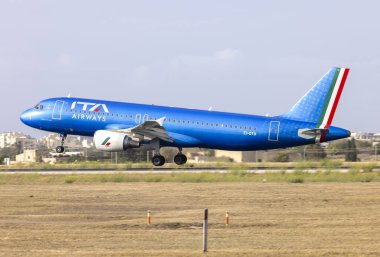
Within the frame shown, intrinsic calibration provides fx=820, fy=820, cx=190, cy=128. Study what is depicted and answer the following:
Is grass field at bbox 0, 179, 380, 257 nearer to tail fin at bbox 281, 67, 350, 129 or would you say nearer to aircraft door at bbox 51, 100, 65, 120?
tail fin at bbox 281, 67, 350, 129

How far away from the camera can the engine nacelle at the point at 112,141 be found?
50562 mm

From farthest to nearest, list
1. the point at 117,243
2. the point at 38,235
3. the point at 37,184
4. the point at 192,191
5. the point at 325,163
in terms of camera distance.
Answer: the point at 325,163 → the point at 37,184 → the point at 192,191 → the point at 38,235 → the point at 117,243

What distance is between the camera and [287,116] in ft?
172

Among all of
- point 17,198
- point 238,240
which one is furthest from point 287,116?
point 238,240

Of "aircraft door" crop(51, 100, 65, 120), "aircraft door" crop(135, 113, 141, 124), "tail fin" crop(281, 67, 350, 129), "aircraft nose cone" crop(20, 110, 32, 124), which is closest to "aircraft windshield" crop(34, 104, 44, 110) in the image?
"aircraft nose cone" crop(20, 110, 32, 124)

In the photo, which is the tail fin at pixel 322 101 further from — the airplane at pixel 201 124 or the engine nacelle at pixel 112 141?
the engine nacelle at pixel 112 141

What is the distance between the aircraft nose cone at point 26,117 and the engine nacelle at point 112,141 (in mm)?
6396

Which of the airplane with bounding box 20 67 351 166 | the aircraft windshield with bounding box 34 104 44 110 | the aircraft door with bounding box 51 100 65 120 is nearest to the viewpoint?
the airplane with bounding box 20 67 351 166

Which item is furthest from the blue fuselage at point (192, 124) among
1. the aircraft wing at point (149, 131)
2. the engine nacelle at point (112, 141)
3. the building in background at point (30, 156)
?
the building in background at point (30, 156)

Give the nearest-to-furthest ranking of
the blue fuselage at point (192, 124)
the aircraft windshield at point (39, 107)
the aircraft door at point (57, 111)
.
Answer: the blue fuselage at point (192, 124), the aircraft door at point (57, 111), the aircraft windshield at point (39, 107)

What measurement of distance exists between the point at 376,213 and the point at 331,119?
2565 cm

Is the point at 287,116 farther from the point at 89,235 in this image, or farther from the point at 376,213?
the point at 89,235

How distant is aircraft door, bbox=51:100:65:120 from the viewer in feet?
174

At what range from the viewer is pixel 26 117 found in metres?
55.5
